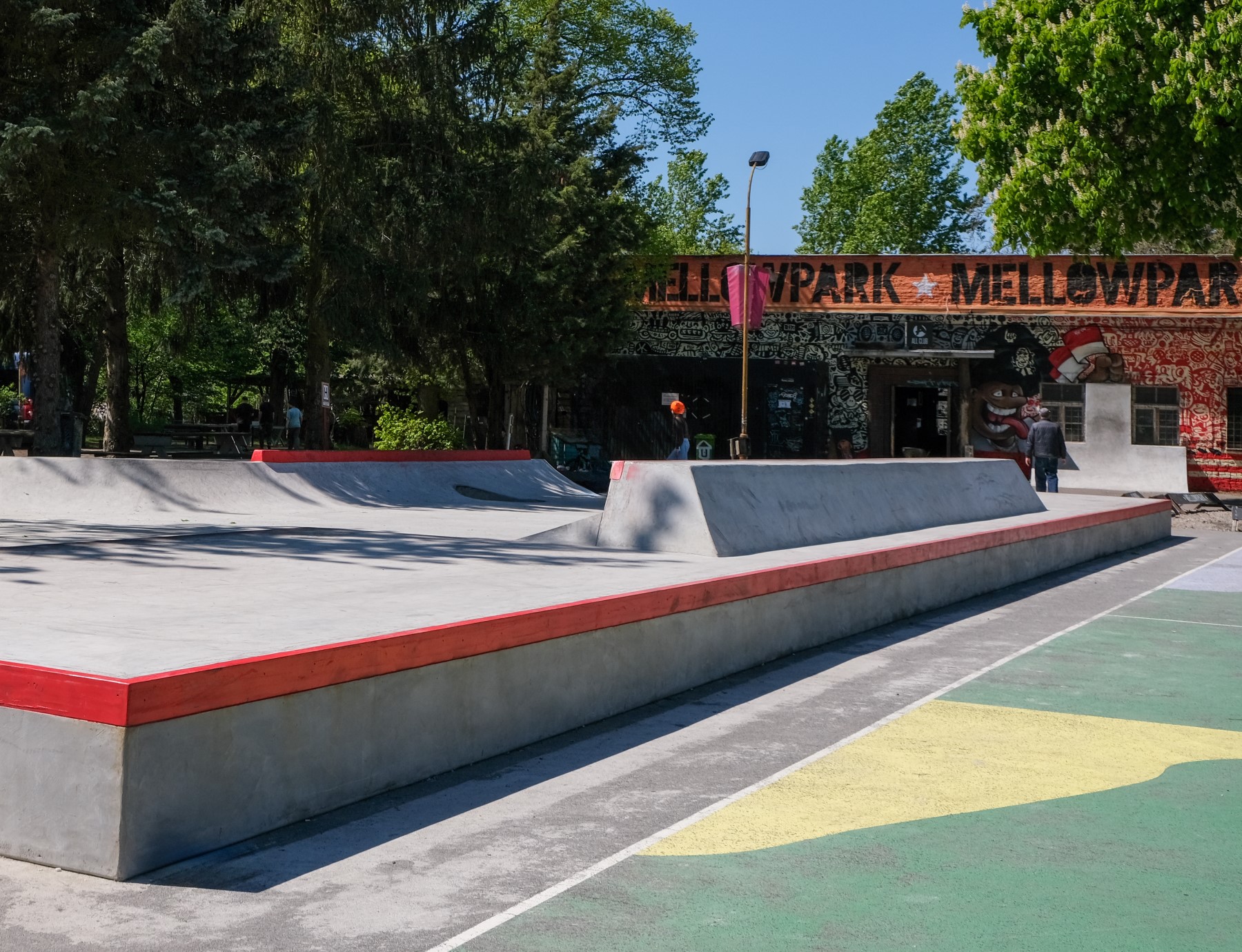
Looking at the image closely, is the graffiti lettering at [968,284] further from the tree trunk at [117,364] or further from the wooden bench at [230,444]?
the tree trunk at [117,364]

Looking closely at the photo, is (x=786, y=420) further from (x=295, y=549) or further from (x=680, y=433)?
(x=295, y=549)

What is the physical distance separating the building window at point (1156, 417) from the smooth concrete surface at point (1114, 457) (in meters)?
0.22

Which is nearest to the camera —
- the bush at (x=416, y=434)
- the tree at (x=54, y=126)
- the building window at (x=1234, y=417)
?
the tree at (x=54, y=126)

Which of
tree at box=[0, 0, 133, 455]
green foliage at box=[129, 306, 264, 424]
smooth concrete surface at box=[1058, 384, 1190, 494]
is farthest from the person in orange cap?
green foliage at box=[129, 306, 264, 424]

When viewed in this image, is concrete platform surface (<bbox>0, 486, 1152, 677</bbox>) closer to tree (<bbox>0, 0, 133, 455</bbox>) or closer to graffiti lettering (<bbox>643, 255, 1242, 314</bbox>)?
tree (<bbox>0, 0, 133, 455</bbox>)

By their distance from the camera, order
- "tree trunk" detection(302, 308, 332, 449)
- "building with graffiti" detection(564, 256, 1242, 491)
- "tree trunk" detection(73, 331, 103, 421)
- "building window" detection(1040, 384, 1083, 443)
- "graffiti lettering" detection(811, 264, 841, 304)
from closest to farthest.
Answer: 1. "tree trunk" detection(302, 308, 332, 449)
2. "building with graffiti" detection(564, 256, 1242, 491)
3. "building window" detection(1040, 384, 1083, 443)
4. "graffiti lettering" detection(811, 264, 841, 304)
5. "tree trunk" detection(73, 331, 103, 421)

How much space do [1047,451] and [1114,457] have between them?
9.40 metres

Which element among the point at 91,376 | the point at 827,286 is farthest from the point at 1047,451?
the point at 91,376

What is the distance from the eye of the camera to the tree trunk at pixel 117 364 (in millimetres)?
25625

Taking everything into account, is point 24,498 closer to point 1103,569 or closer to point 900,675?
point 900,675

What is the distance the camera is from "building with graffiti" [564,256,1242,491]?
1267 inches

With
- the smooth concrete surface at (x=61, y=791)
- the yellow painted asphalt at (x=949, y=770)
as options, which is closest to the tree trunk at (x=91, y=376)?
the yellow painted asphalt at (x=949, y=770)

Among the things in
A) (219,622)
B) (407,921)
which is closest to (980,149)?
(219,622)

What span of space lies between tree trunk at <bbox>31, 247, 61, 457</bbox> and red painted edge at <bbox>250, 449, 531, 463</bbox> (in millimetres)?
3419
